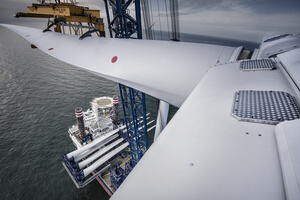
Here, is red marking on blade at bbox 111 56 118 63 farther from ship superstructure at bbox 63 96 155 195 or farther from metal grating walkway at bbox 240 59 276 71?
ship superstructure at bbox 63 96 155 195

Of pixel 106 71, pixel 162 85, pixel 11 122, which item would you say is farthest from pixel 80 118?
pixel 162 85

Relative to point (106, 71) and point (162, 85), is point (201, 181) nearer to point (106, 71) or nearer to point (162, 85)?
point (162, 85)

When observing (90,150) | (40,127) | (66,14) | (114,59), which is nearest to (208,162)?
(114,59)

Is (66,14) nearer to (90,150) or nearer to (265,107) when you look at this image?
(265,107)

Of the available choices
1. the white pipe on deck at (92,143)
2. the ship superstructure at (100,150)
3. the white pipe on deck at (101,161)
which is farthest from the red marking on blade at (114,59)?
the white pipe on deck at (101,161)

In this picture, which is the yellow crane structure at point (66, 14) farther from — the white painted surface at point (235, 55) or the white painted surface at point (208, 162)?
the white painted surface at point (208, 162)

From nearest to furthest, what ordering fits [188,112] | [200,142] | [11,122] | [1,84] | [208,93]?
[200,142]
[188,112]
[208,93]
[11,122]
[1,84]
